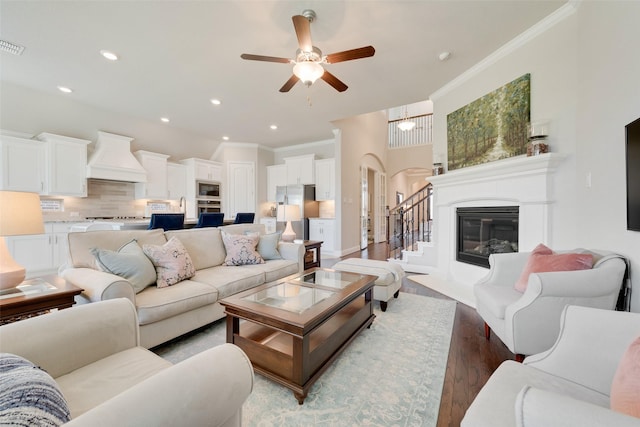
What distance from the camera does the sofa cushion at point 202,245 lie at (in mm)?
2707

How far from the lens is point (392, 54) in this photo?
9.72ft

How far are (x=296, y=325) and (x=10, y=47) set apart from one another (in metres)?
4.44

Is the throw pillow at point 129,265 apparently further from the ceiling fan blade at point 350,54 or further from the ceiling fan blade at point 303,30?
the ceiling fan blade at point 350,54

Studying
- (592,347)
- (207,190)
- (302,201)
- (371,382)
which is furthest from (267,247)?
(207,190)

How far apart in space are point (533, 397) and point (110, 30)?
409 cm

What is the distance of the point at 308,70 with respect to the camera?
2.34m

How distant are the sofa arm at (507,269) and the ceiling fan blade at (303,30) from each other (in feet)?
8.23

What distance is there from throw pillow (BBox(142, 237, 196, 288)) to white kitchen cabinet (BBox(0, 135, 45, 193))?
3.54 meters

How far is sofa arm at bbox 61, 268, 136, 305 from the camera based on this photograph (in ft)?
5.30

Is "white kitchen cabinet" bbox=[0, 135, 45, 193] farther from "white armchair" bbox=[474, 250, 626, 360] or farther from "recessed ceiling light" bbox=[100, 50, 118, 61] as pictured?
"white armchair" bbox=[474, 250, 626, 360]

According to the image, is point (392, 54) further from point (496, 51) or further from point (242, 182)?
point (242, 182)

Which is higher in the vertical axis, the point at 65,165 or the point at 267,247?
the point at 65,165

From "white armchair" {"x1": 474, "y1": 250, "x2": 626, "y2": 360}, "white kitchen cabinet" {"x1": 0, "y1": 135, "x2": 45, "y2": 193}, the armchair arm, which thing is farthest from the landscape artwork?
"white kitchen cabinet" {"x1": 0, "y1": 135, "x2": 45, "y2": 193}

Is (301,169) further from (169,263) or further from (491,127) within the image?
(169,263)
